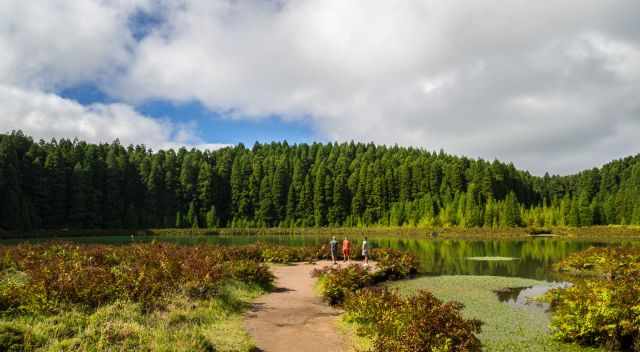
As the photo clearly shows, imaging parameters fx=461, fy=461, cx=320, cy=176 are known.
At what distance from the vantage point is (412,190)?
361 feet

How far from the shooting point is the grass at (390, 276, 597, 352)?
40.0 ft

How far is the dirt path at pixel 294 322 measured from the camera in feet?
36.5

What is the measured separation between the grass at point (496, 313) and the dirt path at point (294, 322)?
12.4 ft

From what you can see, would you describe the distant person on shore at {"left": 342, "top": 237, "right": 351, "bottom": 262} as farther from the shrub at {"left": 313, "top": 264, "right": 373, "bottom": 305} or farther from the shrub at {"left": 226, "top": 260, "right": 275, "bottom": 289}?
the shrub at {"left": 226, "top": 260, "right": 275, "bottom": 289}

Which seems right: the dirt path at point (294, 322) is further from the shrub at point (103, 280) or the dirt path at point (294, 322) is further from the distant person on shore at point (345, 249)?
the distant person on shore at point (345, 249)

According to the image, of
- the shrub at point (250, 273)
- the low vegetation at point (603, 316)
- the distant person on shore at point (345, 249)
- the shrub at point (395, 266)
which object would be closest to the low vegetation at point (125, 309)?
the shrub at point (250, 273)

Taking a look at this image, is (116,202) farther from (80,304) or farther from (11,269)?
(80,304)

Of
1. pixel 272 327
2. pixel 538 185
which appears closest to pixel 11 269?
pixel 272 327

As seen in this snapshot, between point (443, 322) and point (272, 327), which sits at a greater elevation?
point (443, 322)

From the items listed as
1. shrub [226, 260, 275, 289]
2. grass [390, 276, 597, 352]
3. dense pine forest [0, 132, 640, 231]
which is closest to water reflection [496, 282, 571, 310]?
grass [390, 276, 597, 352]

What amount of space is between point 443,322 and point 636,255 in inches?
838

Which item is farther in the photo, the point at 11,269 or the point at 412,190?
the point at 412,190

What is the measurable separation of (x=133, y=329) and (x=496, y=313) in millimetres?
11962

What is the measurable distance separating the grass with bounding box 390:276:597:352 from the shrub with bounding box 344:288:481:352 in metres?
2.10
